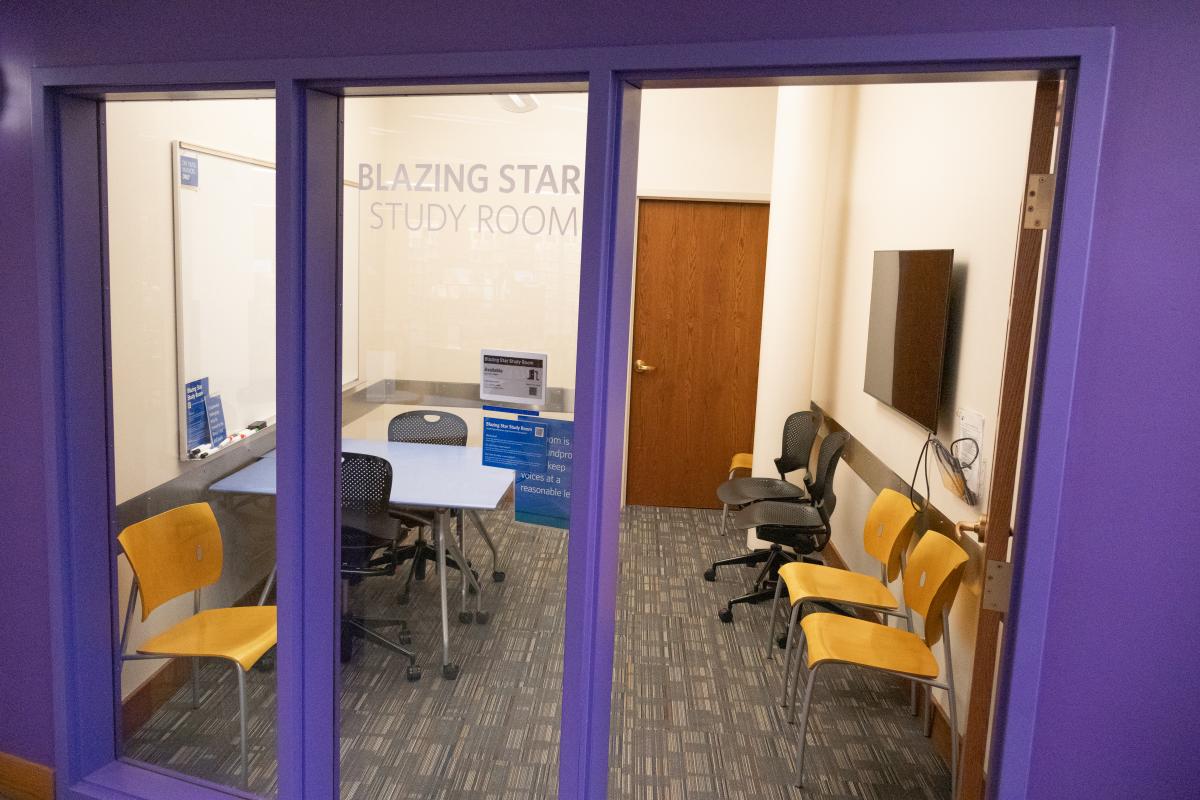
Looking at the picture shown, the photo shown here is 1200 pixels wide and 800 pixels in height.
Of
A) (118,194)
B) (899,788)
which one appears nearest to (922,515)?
(899,788)

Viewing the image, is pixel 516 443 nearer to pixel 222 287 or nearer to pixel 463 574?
pixel 463 574

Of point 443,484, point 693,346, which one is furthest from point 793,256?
point 443,484

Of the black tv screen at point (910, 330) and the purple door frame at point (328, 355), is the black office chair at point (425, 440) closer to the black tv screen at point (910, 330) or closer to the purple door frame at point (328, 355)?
the purple door frame at point (328, 355)

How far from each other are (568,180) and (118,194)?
1378 mm

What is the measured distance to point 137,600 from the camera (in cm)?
256

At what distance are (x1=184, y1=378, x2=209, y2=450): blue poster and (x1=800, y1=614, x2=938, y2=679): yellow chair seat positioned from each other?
2.07 m

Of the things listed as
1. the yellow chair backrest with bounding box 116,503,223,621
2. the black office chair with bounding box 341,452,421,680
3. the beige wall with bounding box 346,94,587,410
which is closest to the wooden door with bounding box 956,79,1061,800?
the beige wall with bounding box 346,94,587,410

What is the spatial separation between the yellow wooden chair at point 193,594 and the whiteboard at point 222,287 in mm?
271

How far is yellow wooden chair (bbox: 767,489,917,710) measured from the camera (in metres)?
3.13

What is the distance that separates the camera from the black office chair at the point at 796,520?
407 centimetres

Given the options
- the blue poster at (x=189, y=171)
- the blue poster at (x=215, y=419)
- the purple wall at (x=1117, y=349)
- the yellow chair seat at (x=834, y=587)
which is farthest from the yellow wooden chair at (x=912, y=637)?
the blue poster at (x=189, y=171)

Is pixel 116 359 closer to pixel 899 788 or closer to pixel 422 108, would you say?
pixel 422 108

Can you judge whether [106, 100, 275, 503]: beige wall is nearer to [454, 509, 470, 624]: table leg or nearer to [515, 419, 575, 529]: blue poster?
[454, 509, 470, 624]: table leg

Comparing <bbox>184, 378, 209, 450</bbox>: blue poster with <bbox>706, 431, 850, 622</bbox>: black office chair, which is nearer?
<bbox>184, 378, 209, 450</bbox>: blue poster
